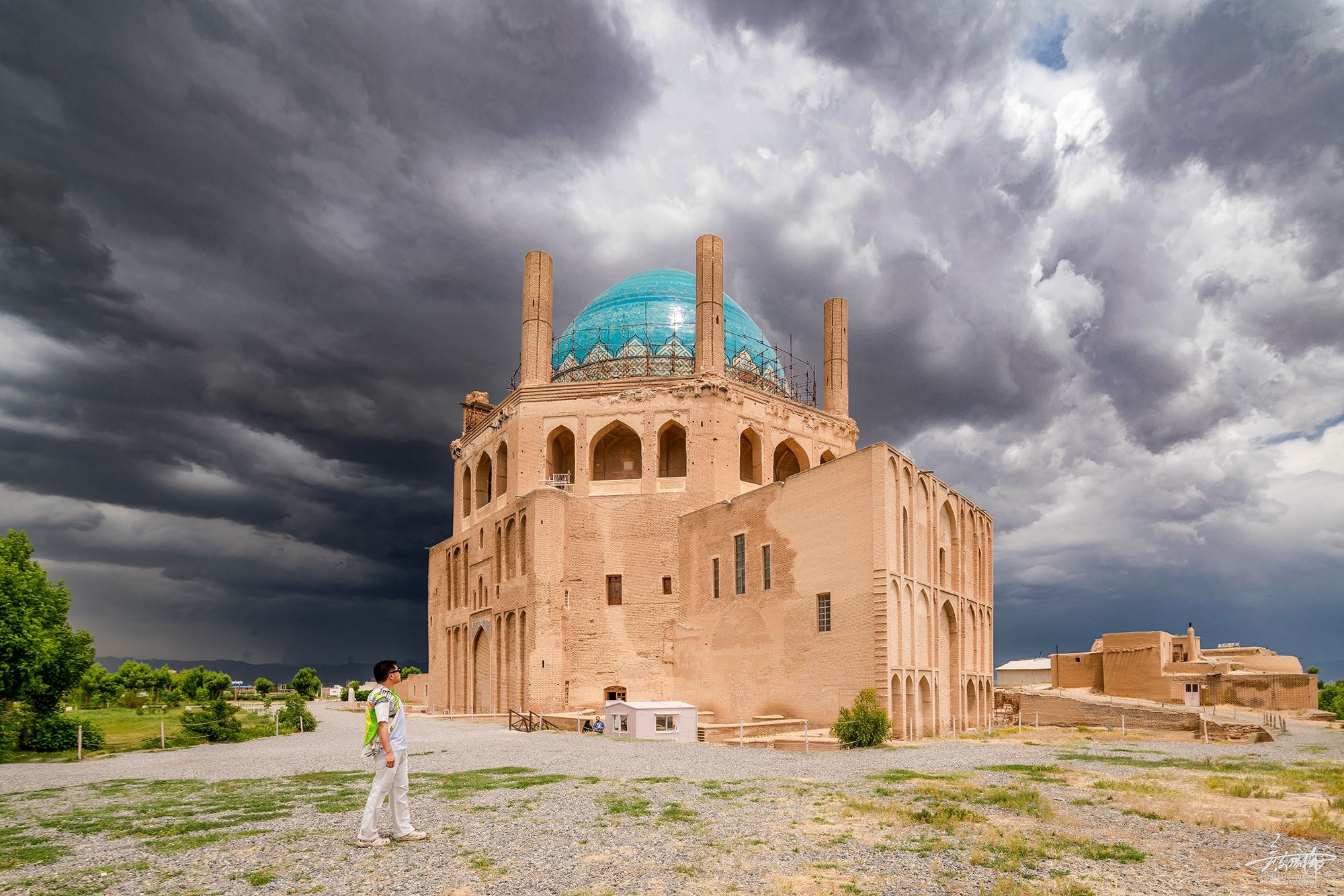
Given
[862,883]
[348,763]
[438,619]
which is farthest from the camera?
[438,619]

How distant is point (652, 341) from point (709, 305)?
4348 mm

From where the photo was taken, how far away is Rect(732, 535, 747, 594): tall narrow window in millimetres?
31078

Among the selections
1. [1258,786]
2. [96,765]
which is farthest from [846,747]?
[96,765]

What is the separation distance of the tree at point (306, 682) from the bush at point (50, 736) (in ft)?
132

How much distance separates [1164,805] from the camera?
11672mm

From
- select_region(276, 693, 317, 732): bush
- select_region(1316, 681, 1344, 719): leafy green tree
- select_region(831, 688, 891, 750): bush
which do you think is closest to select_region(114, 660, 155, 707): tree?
select_region(276, 693, 317, 732): bush

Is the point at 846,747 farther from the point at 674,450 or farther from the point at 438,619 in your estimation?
the point at 438,619

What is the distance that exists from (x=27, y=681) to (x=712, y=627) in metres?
20.6

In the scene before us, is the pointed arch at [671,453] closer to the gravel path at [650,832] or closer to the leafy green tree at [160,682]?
the gravel path at [650,832]

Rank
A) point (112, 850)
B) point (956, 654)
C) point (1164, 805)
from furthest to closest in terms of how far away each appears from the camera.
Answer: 1. point (956, 654)
2. point (1164, 805)
3. point (112, 850)

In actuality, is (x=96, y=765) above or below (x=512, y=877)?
below

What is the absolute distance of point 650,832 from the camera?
31.9 ft

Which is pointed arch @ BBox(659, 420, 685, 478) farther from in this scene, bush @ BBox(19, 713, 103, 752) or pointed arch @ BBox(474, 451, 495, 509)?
bush @ BBox(19, 713, 103, 752)

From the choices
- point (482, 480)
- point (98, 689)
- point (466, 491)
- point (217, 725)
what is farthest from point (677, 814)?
point (98, 689)
